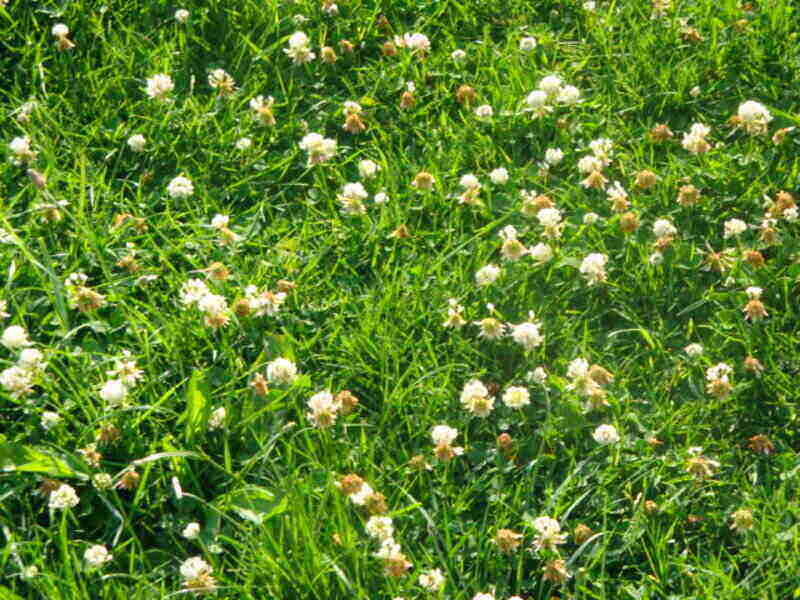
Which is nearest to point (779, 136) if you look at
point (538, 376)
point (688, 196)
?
point (688, 196)

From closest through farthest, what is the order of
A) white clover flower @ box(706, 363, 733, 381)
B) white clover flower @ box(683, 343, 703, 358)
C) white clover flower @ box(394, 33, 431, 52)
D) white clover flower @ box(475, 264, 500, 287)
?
white clover flower @ box(706, 363, 733, 381), white clover flower @ box(683, 343, 703, 358), white clover flower @ box(475, 264, 500, 287), white clover flower @ box(394, 33, 431, 52)

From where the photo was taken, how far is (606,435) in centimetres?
289

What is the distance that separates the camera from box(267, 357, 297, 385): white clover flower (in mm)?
2982

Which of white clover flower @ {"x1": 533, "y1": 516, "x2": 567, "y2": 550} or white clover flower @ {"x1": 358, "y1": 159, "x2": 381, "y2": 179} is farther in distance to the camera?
white clover flower @ {"x1": 358, "y1": 159, "x2": 381, "y2": 179}

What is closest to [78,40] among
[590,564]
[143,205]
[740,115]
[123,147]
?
[123,147]

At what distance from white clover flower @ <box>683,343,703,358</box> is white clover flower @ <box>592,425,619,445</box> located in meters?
0.41

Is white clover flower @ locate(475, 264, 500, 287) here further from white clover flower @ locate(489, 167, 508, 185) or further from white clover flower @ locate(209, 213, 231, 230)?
white clover flower @ locate(209, 213, 231, 230)

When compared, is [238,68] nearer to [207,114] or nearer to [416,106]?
[207,114]

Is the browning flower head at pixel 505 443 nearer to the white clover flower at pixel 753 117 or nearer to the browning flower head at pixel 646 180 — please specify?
the browning flower head at pixel 646 180

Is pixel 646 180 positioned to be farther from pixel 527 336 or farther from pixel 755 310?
pixel 527 336

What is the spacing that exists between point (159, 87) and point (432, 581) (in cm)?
213

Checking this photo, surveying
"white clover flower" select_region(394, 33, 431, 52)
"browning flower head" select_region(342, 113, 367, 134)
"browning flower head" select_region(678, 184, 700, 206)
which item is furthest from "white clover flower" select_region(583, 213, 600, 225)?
"white clover flower" select_region(394, 33, 431, 52)

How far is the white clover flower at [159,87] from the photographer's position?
384 centimetres

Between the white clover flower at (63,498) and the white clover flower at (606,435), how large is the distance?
4.51 feet
